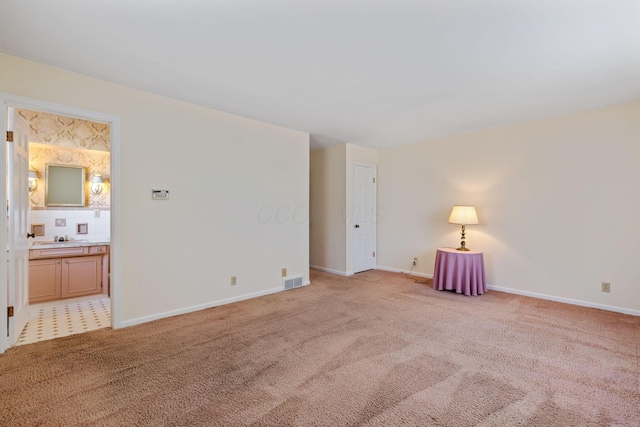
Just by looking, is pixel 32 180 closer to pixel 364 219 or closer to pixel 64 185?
pixel 64 185

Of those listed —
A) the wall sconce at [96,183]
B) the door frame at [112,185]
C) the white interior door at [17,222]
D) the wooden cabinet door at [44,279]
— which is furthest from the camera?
the wall sconce at [96,183]

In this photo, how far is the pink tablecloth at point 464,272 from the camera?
14.0 ft

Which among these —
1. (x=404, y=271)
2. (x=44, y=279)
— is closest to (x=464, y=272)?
(x=404, y=271)

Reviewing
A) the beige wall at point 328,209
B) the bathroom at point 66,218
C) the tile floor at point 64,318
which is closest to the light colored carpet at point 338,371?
the tile floor at point 64,318

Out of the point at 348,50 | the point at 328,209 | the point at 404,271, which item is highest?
the point at 348,50

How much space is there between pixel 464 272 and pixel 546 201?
1.46m

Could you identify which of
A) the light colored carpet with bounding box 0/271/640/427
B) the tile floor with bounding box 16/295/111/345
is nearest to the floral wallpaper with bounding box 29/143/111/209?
the tile floor with bounding box 16/295/111/345

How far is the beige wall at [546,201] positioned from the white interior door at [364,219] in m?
0.81

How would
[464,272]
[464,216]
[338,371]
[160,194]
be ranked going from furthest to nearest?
[464,216] < [464,272] < [160,194] < [338,371]

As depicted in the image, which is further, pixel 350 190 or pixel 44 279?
pixel 350 190

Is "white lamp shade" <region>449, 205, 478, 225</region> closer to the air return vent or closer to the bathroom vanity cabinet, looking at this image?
the air return vent

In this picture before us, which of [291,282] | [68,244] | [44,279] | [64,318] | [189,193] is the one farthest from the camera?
[291,282]

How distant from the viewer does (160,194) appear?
3.31m

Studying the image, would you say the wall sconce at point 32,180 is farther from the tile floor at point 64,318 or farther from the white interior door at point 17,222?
the tile floor at point 64,318
